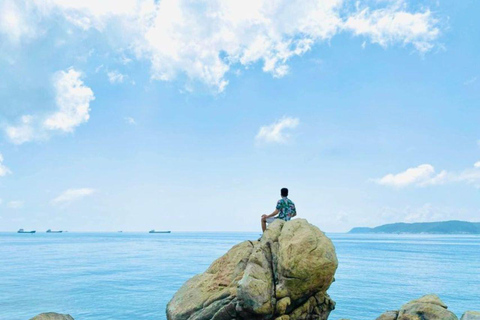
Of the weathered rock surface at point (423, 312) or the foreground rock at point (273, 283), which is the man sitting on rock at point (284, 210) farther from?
the weathered rock surface at point (423, 312)

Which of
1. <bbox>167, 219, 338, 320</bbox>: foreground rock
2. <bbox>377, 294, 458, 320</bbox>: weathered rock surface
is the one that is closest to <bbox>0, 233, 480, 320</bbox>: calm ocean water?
<bbox>377, 294, 458, 320</bbox>: weathered rock surface

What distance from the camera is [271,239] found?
1953cm

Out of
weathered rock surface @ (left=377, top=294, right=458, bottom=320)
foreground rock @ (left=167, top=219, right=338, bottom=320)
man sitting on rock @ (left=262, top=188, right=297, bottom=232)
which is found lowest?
weathered rock surface @ (left=377, top=294, right=458, bottom=320)

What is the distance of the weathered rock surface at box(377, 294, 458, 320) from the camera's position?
19120mm

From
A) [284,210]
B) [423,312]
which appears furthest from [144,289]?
[423,312]

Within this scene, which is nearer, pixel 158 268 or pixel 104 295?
pixel 104 295

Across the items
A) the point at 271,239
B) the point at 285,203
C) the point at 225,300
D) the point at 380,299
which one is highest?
the point at 285,203

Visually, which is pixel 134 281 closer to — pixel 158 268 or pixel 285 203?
pixel 158 268

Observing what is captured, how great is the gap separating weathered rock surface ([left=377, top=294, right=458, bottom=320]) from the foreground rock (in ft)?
12.5

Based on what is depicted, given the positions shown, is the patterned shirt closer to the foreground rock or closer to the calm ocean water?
the foreground rock

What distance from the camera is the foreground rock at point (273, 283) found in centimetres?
1741

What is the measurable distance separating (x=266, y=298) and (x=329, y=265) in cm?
334

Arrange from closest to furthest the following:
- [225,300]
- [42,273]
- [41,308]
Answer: [225,300] → [41,308] → [42,273]

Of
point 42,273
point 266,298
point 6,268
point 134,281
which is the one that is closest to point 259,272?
point 266,298
